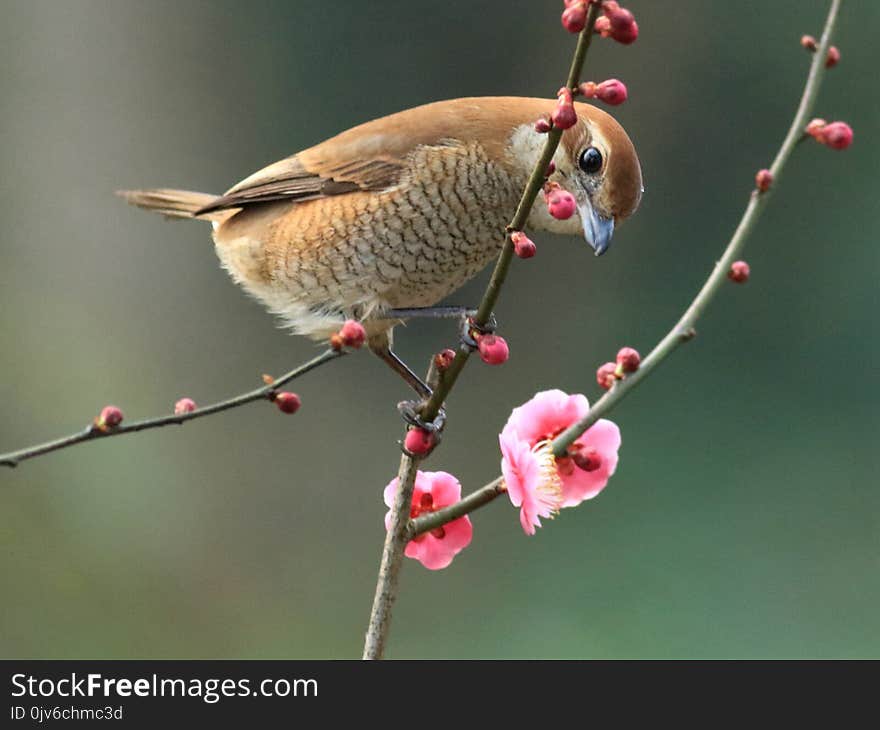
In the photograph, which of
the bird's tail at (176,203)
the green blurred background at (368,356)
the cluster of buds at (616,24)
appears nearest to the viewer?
the cluster of buds at (616,24)

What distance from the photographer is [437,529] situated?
1.40 m

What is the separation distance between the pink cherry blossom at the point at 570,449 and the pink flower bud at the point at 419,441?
8cm

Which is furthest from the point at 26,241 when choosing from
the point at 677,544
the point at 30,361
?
the point at 677,544

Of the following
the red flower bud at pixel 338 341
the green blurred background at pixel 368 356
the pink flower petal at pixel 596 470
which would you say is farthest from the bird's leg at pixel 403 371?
the green blurred background at pixel 368 356

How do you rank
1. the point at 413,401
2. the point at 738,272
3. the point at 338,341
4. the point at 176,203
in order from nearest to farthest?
the point at 738,272
the point at 338,341
the point at 413,401
the point at 176,203

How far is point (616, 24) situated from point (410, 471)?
0.51 meters

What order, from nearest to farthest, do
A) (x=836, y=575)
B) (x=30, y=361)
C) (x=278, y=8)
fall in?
(x=836, y=575)
(x=30, y=361)
(x=278, y=8)

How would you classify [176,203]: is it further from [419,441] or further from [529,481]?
[529,481]

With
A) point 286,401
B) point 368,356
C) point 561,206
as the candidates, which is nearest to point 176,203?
point 286,401

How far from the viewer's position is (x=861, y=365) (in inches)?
189

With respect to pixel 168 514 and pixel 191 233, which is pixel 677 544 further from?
pixel 191 233

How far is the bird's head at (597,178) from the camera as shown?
1.95m

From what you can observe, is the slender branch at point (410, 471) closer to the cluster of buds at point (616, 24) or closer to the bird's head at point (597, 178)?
the cluster of buds at point (616, 24)

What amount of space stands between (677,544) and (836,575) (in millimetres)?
565
